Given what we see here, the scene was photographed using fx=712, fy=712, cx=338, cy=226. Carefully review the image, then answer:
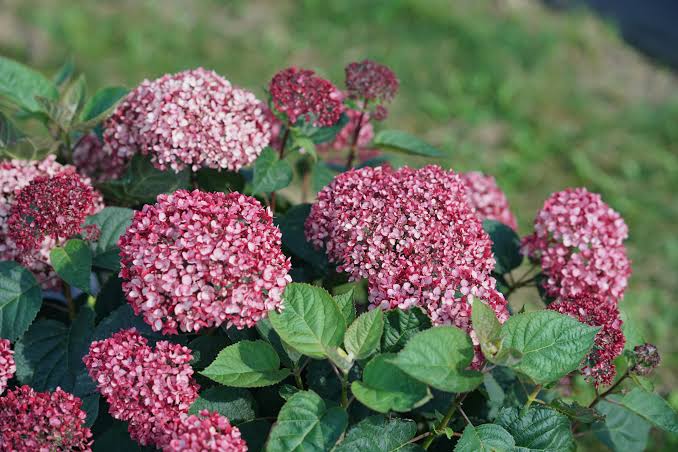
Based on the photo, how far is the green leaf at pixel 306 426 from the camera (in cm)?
133

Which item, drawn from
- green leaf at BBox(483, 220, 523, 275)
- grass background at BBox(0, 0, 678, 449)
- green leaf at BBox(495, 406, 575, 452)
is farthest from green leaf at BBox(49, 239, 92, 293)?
grass background at BBox(0, 0, 678, 449)

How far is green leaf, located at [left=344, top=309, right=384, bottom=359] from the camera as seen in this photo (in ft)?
4.63


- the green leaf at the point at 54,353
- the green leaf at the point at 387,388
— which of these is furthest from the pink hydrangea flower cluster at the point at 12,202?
the green leaf at the point at 387,388

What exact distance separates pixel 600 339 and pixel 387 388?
1.76 feet

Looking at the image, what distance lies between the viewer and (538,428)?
1.49m

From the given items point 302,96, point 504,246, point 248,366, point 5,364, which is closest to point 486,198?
point 504,246

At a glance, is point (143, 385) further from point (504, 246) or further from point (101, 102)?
point (504, 246)

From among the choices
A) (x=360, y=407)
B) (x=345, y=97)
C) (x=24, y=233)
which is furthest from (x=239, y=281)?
(x=345, y=97)

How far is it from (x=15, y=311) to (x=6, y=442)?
1.36 ft

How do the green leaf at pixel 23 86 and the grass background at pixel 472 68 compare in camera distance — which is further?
the grass background at pixel 472 68

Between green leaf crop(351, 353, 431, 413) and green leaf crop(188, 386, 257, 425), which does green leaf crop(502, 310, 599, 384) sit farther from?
green leaf crop(188, 386, 257, 425)

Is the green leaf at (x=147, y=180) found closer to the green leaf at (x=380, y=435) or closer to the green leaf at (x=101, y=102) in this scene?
the green leaf at (x=101, y=102)

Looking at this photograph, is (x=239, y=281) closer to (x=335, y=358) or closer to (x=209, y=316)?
(x=209, y=316)

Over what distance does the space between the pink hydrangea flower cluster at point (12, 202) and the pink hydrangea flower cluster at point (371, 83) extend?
0.76m
